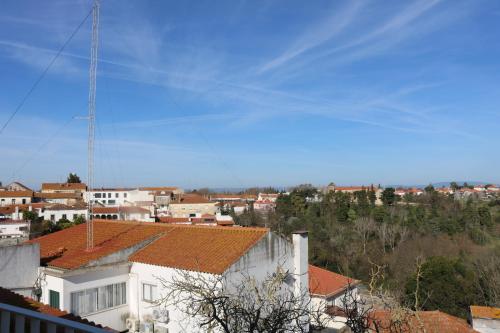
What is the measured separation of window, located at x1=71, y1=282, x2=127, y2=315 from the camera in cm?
1202

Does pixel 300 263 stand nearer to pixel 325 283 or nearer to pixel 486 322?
pixel 325 283

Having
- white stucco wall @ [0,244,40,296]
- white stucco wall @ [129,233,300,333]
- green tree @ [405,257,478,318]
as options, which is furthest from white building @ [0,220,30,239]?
green tree @ [405,257,478,318]

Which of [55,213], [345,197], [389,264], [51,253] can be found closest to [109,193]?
[55,213]

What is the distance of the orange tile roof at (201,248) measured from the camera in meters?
12.0

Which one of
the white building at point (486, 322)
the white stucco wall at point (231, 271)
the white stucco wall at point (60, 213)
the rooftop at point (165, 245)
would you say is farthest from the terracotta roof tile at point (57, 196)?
the white building at point (486, 322)

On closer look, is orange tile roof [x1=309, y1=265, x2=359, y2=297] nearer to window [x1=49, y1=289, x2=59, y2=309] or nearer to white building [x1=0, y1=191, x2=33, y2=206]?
window [x1=49, y1=289, x2=59, y2=309]

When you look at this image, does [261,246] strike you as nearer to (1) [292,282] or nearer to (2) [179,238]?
(1) [292,282]

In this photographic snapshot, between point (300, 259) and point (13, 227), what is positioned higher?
point (300, 259)

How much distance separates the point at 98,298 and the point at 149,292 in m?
1.59

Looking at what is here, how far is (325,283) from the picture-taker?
1980 cm

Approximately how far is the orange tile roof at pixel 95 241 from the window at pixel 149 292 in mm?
1594

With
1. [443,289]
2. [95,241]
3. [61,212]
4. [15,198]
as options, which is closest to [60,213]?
[61,212]

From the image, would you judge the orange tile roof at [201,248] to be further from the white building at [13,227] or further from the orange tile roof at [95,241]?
the white building at [13,227]

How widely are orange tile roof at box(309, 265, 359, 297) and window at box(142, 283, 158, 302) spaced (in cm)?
759
